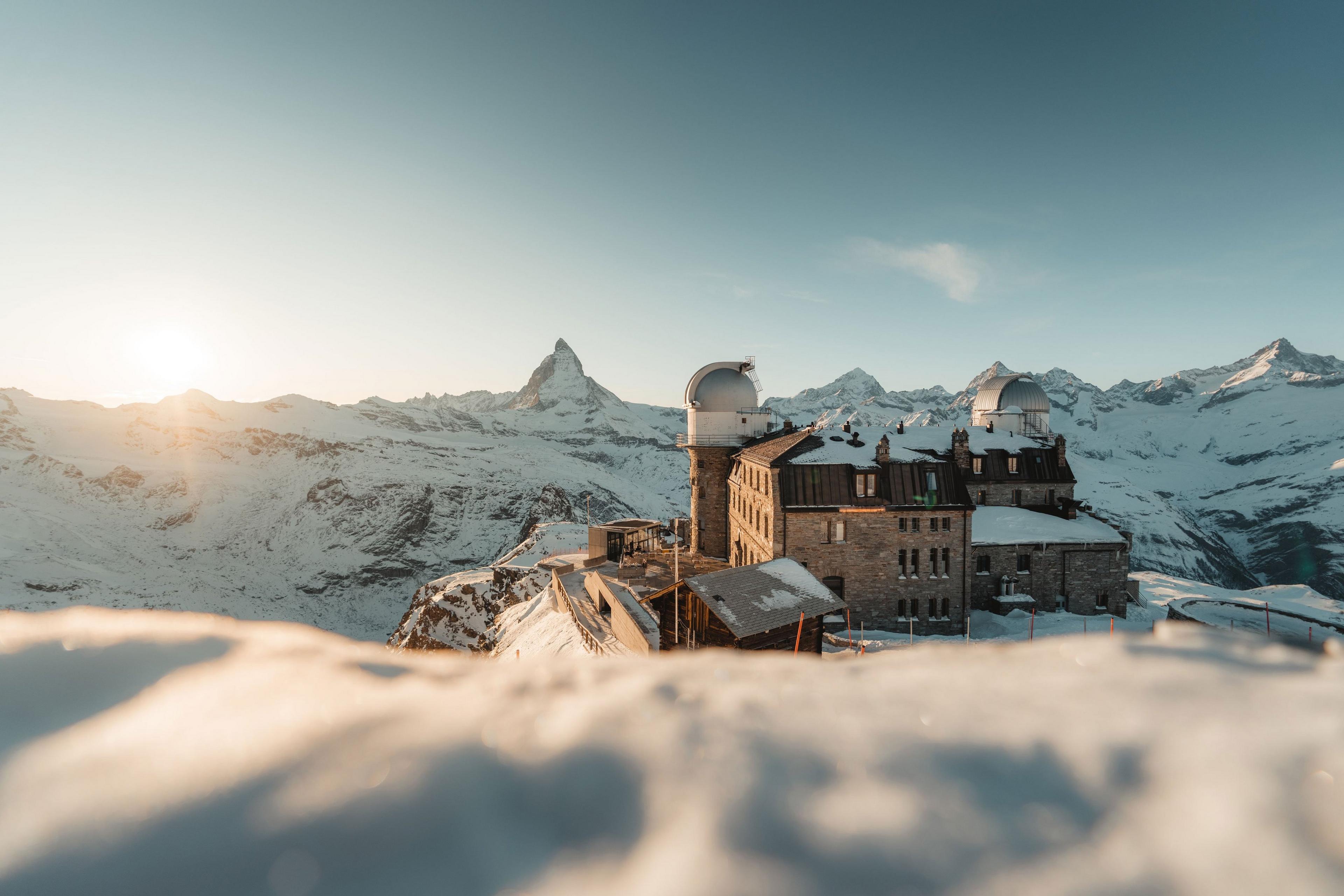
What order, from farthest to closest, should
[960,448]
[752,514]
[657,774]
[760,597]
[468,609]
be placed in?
[468,609]
[960,448]
[752,514]
[760,597]
[657,774]

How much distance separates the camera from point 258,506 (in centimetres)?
10338

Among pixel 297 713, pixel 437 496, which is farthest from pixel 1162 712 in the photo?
→ pixel 437 496

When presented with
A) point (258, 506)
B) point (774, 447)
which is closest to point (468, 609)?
point (774, 447)

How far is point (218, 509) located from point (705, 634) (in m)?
119

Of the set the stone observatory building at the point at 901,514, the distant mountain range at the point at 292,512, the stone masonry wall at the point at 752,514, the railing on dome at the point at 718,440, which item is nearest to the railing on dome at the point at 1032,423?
the stone observatory building at the point at 901,514

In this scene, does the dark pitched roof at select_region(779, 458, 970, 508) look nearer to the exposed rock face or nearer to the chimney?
the chimney

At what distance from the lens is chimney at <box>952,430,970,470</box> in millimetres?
36562

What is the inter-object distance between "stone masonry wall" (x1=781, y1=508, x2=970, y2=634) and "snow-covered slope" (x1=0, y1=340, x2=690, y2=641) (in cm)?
6278

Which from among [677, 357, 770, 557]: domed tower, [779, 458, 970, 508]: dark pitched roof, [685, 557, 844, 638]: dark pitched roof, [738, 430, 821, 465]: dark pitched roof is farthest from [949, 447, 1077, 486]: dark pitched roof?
[685, 557, 844, 638]: dark pitched roof

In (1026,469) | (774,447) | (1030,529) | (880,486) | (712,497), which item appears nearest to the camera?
(880,486)

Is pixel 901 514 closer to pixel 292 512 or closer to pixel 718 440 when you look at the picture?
pixel 718 440

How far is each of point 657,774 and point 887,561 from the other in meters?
31.2

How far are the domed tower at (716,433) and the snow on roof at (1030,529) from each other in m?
16.0

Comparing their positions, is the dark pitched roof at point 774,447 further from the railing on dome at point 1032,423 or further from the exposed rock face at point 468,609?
the railing on dome at point 1032,423
